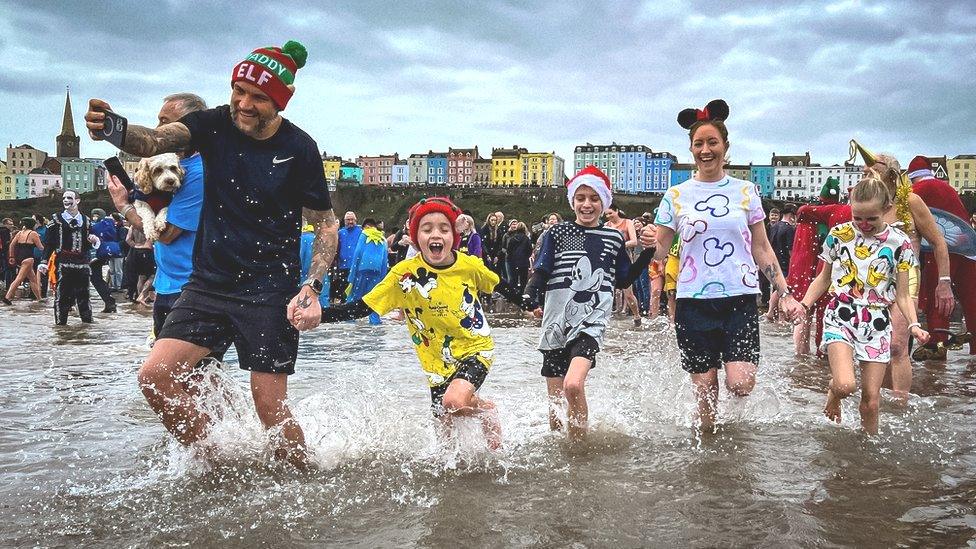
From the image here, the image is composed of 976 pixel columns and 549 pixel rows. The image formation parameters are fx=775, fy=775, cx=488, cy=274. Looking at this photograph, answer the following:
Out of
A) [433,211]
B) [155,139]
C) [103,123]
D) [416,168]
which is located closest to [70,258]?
[433,211]

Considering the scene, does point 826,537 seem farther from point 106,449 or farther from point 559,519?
point 106,449

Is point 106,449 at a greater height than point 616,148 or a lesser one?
lesser

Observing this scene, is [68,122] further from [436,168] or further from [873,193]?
[873,193]

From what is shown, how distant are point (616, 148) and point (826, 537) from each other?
157285 mm

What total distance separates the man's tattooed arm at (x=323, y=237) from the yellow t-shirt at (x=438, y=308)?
1.43 feet

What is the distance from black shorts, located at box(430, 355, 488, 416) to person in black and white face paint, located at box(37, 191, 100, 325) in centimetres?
905

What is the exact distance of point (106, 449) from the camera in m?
4.78

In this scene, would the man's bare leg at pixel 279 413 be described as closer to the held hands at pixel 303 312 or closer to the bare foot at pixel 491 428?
the held hands at pixel 303 312

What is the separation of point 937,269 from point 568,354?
12.9 ft

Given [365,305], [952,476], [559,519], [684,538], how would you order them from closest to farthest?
[684,538]
[559,519]
[952,476]
[365,305]

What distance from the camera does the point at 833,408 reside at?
Answer: 16.3ft

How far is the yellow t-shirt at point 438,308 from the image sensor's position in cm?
454

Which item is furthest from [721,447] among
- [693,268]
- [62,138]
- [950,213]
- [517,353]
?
[62,138]

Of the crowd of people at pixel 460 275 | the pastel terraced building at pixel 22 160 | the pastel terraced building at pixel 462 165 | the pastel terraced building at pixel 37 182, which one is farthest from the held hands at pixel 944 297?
the pastel terraced building at pixel 22 160
